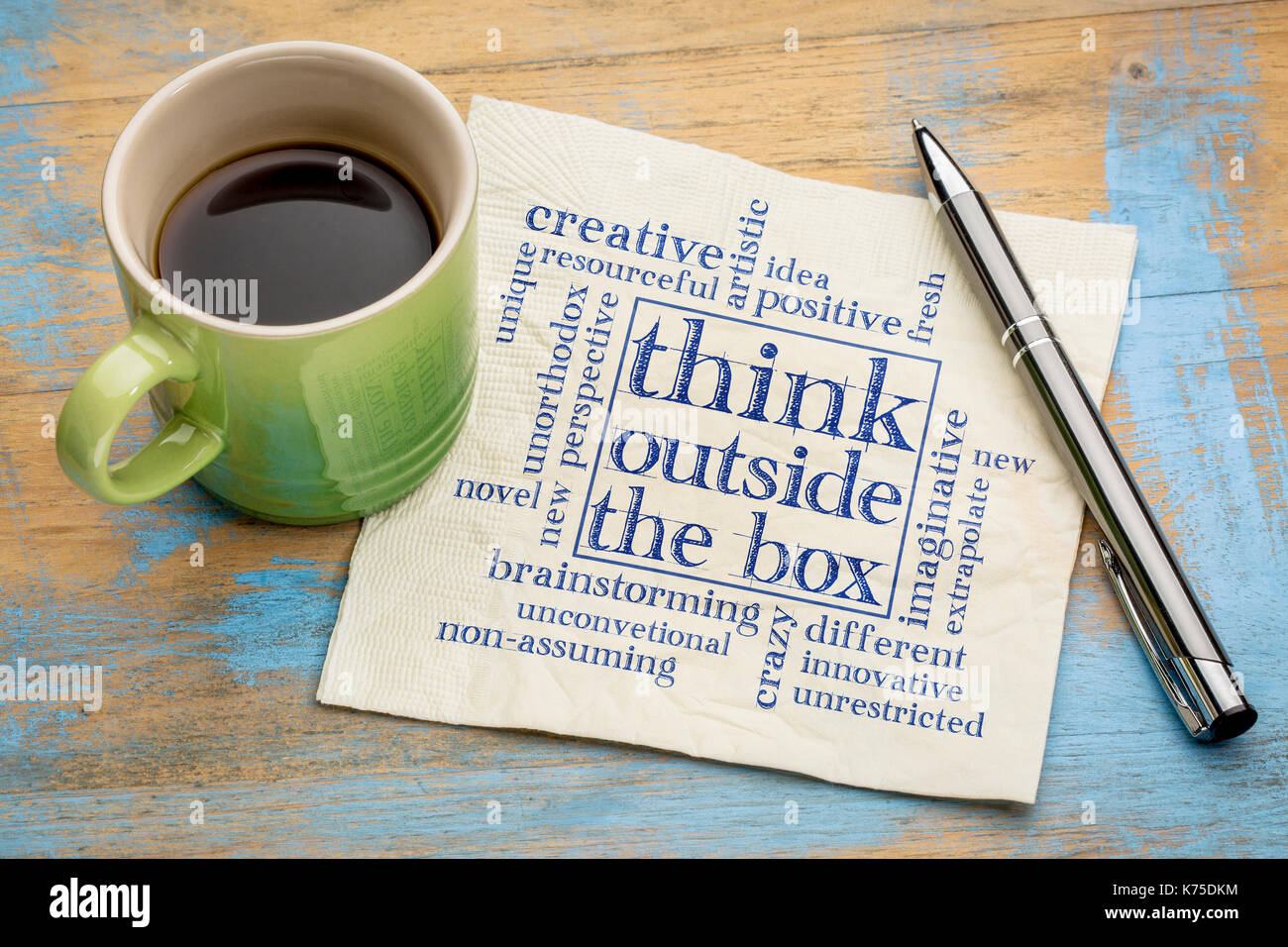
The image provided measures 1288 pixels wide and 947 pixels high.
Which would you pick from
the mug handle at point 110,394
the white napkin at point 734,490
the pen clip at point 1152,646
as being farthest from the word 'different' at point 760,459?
the mug handle at point 110,394

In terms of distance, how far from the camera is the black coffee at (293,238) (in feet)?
1.43

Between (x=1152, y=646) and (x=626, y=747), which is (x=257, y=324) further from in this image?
(x=1152, y=646)

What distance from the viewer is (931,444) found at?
548 millimetres

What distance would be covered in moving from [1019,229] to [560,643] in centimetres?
33

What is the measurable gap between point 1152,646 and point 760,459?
0.21 m

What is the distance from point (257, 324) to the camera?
1.38ft

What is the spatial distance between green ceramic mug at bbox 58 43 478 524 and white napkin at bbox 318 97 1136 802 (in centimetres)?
7

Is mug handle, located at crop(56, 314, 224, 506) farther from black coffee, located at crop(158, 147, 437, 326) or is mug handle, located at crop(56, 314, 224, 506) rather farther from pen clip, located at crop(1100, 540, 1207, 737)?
pen clip, located at crop(1100, 540, 1207, 737)

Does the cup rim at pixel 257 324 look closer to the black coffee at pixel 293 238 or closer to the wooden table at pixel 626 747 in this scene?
the black coffee at pixel 293 238

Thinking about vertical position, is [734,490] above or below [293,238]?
below

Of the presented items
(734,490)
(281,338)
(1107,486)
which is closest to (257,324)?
(281,338)

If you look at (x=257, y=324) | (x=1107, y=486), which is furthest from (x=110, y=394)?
(x=1107, y=486)

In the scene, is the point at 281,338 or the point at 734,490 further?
the point at 734,490

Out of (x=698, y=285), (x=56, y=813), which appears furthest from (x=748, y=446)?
(x=56, y=813)
